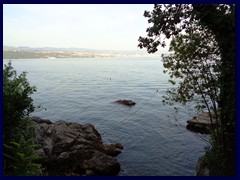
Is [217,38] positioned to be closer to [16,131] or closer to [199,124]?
[16,131]

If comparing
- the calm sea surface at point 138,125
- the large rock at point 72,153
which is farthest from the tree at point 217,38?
the large rock at point 72,153

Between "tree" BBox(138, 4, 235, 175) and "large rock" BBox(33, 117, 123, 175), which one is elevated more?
"tree" BBox(138, 4, 235, 175)

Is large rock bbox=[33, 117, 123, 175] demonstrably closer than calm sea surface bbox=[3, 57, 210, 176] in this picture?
Yes

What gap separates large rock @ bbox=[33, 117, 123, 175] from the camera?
2838 centimetres

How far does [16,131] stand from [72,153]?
10.8 meters

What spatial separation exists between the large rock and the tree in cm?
1352

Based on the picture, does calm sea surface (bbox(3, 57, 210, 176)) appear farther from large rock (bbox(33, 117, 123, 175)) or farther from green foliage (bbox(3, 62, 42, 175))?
green foliage (bbox(3, 62, 42, 175))

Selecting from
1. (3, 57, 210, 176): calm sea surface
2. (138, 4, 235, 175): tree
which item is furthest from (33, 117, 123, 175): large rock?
(138, 4, 235, 175): tree

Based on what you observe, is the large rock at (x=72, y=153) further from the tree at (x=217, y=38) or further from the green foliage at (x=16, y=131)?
the tree at (x=217, y=38)

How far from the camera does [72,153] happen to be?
1171 inches

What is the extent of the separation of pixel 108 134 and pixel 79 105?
85.9ft

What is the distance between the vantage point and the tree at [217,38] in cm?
1673

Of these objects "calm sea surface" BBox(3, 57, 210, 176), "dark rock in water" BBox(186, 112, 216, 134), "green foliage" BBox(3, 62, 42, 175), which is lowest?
"calm sea surface" BBox(3, 57, 210, 176)

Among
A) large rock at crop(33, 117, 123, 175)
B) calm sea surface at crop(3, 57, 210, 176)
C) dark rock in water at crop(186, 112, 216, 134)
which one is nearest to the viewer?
large rock at crop(33, 117, 123, 175)
